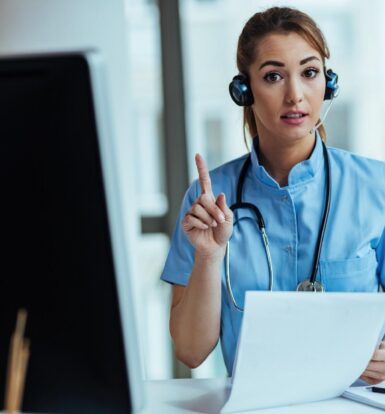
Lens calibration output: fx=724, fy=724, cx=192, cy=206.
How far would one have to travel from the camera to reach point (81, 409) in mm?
671

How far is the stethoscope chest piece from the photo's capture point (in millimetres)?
1367

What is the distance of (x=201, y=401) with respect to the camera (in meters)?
1.18

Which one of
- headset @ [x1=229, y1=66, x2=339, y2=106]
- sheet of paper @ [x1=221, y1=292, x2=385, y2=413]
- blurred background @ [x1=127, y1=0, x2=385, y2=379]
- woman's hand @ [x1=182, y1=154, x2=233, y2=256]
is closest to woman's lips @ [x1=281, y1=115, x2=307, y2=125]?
headset @ [x1=229, y1=66, x2=339, y2=106]

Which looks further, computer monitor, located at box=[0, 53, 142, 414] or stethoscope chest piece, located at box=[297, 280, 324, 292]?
stethoscope chest piece, located at box=[297, 280, 324, 292]

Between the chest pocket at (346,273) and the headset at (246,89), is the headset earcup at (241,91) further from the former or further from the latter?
the chest pocket at (346,273)

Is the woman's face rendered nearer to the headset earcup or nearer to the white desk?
the headset earcup

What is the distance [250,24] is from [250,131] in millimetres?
227

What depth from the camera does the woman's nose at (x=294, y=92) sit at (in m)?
1.37

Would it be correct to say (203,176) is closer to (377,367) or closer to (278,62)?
(278,62)

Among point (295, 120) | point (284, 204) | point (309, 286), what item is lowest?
point (309, 286)

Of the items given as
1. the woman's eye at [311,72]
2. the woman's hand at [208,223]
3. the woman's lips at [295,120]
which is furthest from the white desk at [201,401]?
the woman's eye at [311,72]

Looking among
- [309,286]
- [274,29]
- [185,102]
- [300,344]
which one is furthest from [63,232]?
[185,102]

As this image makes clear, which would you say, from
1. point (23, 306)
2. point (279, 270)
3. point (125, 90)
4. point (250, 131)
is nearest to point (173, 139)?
point (125, 90)

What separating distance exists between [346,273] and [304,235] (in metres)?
0.11
